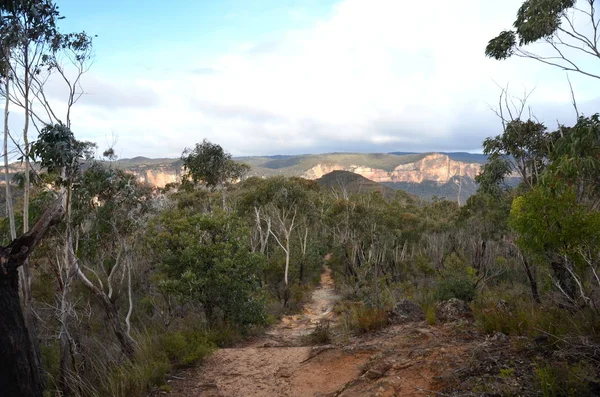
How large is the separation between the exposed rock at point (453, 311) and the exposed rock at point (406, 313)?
0.57 metres

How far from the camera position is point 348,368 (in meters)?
6.04

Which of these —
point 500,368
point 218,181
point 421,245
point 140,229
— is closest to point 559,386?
point 500,368

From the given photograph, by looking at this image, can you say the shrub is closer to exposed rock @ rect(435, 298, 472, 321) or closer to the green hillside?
exposed rock @ rect(435, 298, 472, 321)

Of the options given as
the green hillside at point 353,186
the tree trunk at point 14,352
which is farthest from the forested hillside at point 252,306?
the green hillside at point 353,186

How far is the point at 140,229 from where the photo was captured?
10477 mm

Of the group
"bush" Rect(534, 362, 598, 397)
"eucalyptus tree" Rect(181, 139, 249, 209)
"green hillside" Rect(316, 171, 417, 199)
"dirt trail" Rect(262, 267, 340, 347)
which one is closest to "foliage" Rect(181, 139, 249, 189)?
"eucalyptus tree" Rect(181, 139, 249, 209)

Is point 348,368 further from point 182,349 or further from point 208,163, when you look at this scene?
point 208,163

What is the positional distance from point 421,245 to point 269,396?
35502 millimetres

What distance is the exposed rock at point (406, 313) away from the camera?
29.1ft

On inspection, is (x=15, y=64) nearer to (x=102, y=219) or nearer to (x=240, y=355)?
(x=102, y=219)

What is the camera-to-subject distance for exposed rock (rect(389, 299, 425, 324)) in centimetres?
888

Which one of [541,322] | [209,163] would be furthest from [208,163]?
[541,322]

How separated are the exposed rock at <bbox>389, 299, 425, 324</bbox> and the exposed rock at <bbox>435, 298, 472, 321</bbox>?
57cm

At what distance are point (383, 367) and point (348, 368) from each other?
718 mm
